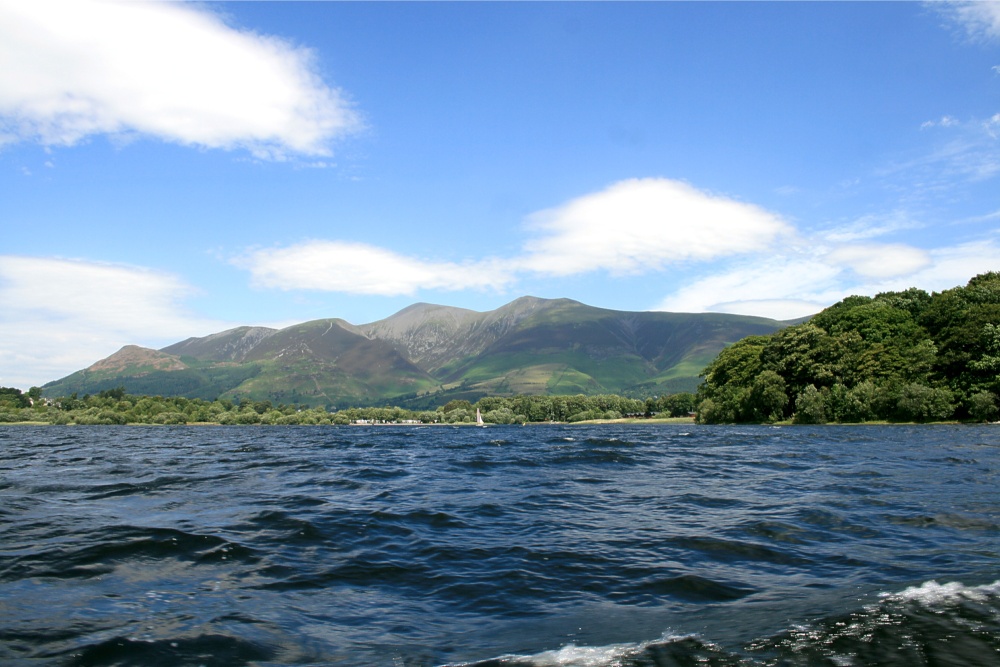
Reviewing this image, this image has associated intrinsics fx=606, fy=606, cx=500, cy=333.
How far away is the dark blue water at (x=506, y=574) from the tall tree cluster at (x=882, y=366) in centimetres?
7957

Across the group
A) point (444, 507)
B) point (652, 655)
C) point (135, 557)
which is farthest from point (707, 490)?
point (135, 557)

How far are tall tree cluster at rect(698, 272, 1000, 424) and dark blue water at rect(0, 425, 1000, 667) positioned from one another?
7957 cm

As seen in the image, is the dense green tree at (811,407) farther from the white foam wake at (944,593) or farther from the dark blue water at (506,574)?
the white foam wake at (944,593)

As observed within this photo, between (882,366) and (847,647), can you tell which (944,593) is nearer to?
(847,647)

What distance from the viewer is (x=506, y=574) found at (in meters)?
10.7

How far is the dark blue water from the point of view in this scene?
720 cm

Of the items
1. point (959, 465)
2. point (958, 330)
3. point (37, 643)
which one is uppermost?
point (958, 330)

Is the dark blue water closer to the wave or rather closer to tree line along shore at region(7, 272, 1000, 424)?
the wave

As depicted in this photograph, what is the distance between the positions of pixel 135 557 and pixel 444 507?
820cm

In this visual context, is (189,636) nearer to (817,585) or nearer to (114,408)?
(817,585)

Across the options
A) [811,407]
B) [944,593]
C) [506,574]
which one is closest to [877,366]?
[811,407]

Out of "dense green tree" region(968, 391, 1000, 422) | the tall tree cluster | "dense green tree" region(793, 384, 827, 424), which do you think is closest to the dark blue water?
"dense green tree" region(968, 391, 1000, 422)

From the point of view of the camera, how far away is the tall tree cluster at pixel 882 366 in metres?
85.8

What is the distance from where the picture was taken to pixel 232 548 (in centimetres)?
1252
